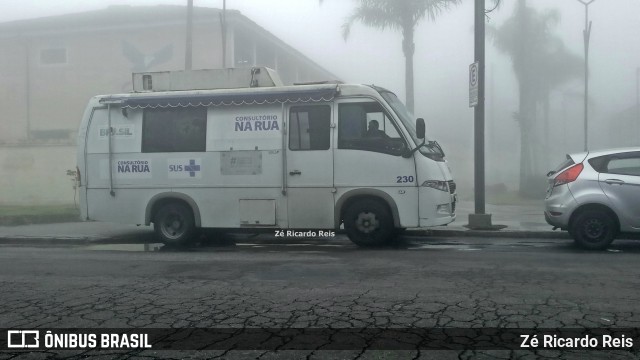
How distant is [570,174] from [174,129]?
6.93m

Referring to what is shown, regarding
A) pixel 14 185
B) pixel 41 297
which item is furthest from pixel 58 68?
pixel 41 297

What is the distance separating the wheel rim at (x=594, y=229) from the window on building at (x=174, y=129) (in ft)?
21.7

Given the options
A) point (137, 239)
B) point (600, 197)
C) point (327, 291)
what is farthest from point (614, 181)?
point (137, 239)

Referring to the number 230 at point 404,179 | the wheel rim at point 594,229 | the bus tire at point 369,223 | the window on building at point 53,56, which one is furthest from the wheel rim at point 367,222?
the window on building at point 53,56

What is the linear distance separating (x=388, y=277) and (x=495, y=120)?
4089 cm

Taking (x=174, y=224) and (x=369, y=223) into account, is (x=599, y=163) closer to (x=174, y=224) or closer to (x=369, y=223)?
(x=369, y=223)

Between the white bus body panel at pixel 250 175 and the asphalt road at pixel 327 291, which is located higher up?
→ the white bus body panel at pixel 250 175

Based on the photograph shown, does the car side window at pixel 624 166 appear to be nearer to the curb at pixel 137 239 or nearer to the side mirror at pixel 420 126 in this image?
the curb at pixel 137 239

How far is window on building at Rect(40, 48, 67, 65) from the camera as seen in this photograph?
2794cm

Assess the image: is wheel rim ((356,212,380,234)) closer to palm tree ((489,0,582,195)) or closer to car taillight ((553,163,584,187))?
car taillight ((553,163,584,187))

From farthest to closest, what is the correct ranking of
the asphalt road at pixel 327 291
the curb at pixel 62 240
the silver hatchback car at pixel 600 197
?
the curb at pixel 62 240
the silver hatchback car at pixel 600 197
the asphalt road at pixel 327 291

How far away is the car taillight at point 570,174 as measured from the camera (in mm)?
9258

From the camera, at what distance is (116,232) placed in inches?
499

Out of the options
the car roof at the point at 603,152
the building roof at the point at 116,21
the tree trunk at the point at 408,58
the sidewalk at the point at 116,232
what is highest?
the building roof at the point at 116,21
